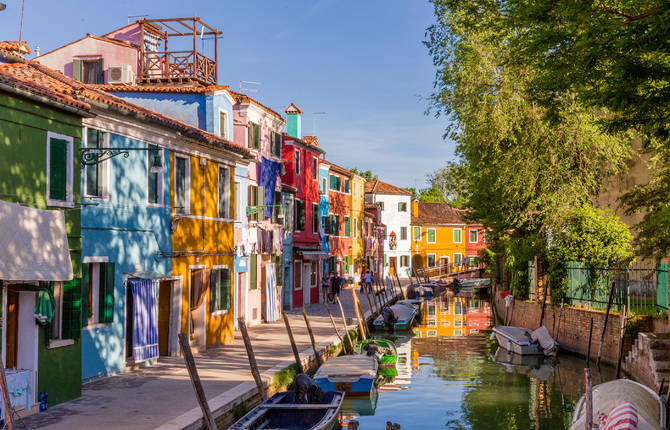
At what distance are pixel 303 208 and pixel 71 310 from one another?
26.0m

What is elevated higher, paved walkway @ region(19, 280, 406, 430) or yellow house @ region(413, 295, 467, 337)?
paved walkway @ region(19, 280, 406, 430)

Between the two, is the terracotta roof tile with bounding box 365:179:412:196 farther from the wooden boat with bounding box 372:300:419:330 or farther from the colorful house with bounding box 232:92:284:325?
the colorful house with bounding box 232:92:284:325

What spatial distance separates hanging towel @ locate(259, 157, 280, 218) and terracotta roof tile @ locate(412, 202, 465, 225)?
166 feet

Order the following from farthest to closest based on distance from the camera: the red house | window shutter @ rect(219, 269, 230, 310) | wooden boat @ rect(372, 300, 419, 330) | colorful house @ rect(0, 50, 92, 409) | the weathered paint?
the red house, wooden boat @ rect(372, 300, 419, 330), window shutter @ rect(219, 269, 230, 310), the weathered paint, colorful house @ rect(0, 50, 92, 409)

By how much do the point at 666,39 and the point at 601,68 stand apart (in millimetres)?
2109

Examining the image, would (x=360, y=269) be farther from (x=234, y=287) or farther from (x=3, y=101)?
(x=3, y=101)

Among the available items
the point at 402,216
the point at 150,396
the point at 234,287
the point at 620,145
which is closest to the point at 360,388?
the point at 150,396

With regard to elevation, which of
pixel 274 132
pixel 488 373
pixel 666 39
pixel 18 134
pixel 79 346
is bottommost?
pixel 488 373

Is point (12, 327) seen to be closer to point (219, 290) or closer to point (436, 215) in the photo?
point (219, 290)

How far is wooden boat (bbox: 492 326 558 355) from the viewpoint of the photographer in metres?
26.0

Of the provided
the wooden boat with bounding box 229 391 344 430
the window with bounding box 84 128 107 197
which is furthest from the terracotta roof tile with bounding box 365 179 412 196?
the wooden boat with bounding box 229 391 344 430

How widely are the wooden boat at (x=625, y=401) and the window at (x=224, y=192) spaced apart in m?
12.9

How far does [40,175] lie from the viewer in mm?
13133

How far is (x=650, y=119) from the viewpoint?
1180 cm
